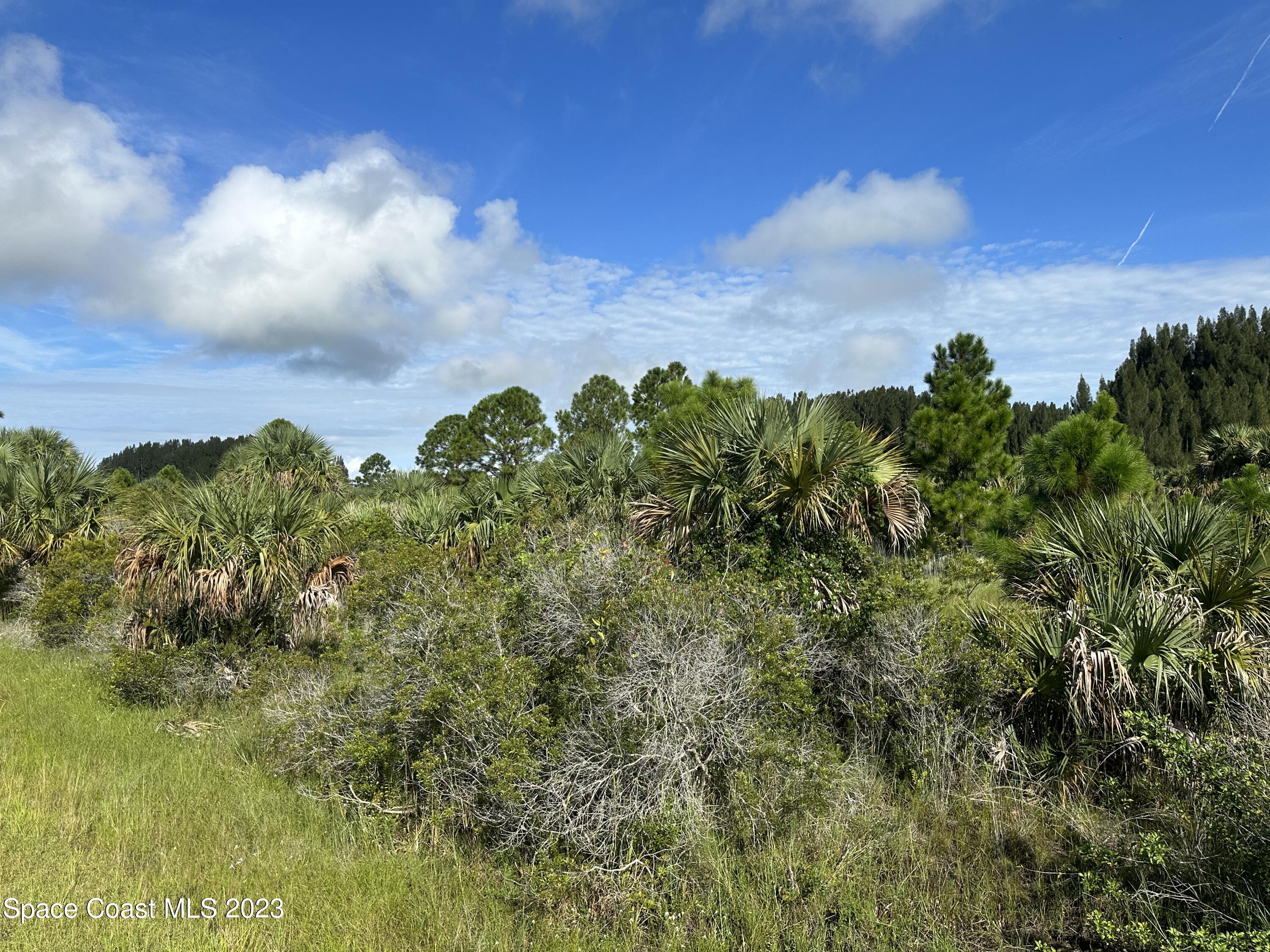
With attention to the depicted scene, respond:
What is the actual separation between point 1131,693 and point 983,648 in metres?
1.12

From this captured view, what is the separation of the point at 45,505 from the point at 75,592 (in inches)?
182

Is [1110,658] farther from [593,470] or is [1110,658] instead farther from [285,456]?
[285,456]

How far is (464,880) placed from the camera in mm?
4875

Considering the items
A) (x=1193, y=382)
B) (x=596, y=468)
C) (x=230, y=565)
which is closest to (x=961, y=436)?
(x=596, y=468)

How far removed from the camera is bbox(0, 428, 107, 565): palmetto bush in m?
15.9

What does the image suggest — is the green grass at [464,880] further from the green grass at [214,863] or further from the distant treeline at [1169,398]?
the distant treeline at [1169,398]

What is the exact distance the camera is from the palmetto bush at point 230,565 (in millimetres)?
9602

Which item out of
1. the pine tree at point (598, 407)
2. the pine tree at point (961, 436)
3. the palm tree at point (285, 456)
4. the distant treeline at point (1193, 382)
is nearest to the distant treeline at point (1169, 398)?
the distant treeline at point (1193, 382)

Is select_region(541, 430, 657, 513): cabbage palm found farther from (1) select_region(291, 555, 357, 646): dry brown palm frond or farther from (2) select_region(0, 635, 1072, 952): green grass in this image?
(2) select_region(0, 635, 1072, 952): green grass

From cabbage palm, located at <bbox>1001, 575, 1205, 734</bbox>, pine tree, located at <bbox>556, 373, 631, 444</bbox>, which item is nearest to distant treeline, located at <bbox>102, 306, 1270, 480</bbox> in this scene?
pine tree, located at <bbox>556, 373, 631, 444</bbox>

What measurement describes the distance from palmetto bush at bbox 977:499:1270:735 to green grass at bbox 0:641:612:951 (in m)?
4.62

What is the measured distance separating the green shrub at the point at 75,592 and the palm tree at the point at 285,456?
199 inches

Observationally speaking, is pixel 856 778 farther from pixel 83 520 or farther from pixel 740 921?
pixel 83 520

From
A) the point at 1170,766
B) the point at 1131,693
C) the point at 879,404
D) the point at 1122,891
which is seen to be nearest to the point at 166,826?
the point at 1122,891
